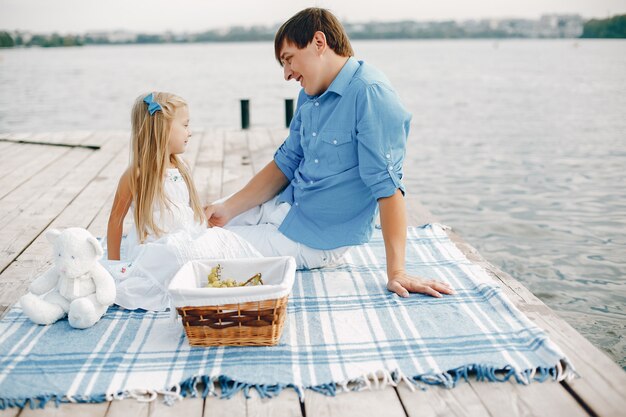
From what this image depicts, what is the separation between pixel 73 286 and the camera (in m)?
2.37

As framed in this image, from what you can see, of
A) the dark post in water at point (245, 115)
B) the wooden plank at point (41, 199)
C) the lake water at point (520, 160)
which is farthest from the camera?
the dark post in water at point (245, 115)

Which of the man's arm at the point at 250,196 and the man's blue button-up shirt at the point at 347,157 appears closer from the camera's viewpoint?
the man's blue button-up shirt at the point at 347,157

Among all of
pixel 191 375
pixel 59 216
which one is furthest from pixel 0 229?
pixel 191 375

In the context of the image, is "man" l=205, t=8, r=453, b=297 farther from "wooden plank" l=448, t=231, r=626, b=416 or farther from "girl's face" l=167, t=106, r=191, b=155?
"girl's face" l=167, t=106, r=191, b=155

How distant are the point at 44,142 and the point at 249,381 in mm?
5891

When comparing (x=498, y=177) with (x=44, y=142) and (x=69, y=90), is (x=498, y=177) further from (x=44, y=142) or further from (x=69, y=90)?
(x=69, y=90)

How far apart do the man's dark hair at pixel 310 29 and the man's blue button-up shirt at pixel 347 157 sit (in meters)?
0.12

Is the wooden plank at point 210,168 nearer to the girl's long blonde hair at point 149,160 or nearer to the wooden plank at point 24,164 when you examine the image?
the wooden plank at point 24,164

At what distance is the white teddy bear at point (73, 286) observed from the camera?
232 centimetres

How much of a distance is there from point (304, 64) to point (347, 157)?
442 mm

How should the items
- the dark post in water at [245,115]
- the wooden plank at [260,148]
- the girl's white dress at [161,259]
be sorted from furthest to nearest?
the dark post in water at [245,115] < the wooden plank at [260,148] < the girl's white dress at [161,259]

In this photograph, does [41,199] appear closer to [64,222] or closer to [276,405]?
[64,222]

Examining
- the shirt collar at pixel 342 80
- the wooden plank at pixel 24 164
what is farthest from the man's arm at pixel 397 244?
the wooden plank at pixel 24 164

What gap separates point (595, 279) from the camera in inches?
180
